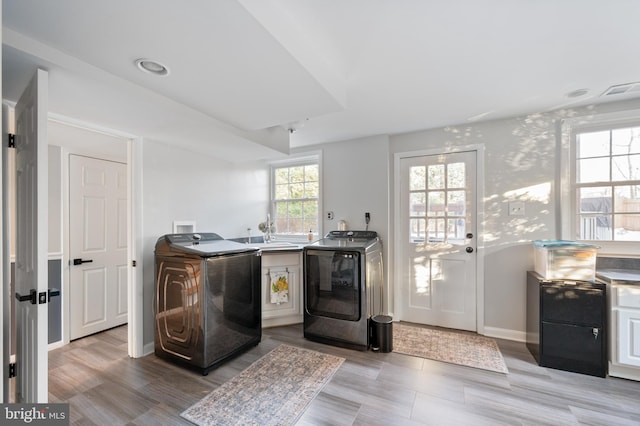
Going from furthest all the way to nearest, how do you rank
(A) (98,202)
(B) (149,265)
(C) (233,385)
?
(A) (98,202)
(B) (149,265)
(C) (233,385)

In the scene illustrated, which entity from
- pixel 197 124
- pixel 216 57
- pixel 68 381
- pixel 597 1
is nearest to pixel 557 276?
pixel 597 1

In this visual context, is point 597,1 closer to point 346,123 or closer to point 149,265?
point 346,123

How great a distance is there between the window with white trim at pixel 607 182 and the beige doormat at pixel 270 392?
2.71 m

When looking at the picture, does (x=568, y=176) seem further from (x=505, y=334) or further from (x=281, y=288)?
(x=281, y=288)

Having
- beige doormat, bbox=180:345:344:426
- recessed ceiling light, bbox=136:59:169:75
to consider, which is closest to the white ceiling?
recessed ceiling light, bbox=136:59:169:75

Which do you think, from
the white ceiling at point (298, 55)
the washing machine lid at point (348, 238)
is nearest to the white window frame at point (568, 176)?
the white ceiling at point (298, 55)

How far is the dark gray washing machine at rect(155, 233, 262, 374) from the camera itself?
237 centimetres

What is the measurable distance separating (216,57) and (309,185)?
8.73 feet

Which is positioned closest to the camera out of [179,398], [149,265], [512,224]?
[179,398]

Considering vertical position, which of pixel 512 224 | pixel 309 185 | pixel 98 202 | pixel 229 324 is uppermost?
pixel 309 185

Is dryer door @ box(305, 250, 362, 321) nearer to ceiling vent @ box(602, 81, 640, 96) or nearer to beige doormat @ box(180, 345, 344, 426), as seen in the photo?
beige doormat @ box(180, 345, 344, 426)

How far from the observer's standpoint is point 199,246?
2.60 metres

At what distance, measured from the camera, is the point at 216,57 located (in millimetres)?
1547

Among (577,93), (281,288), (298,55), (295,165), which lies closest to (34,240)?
(298,55)
